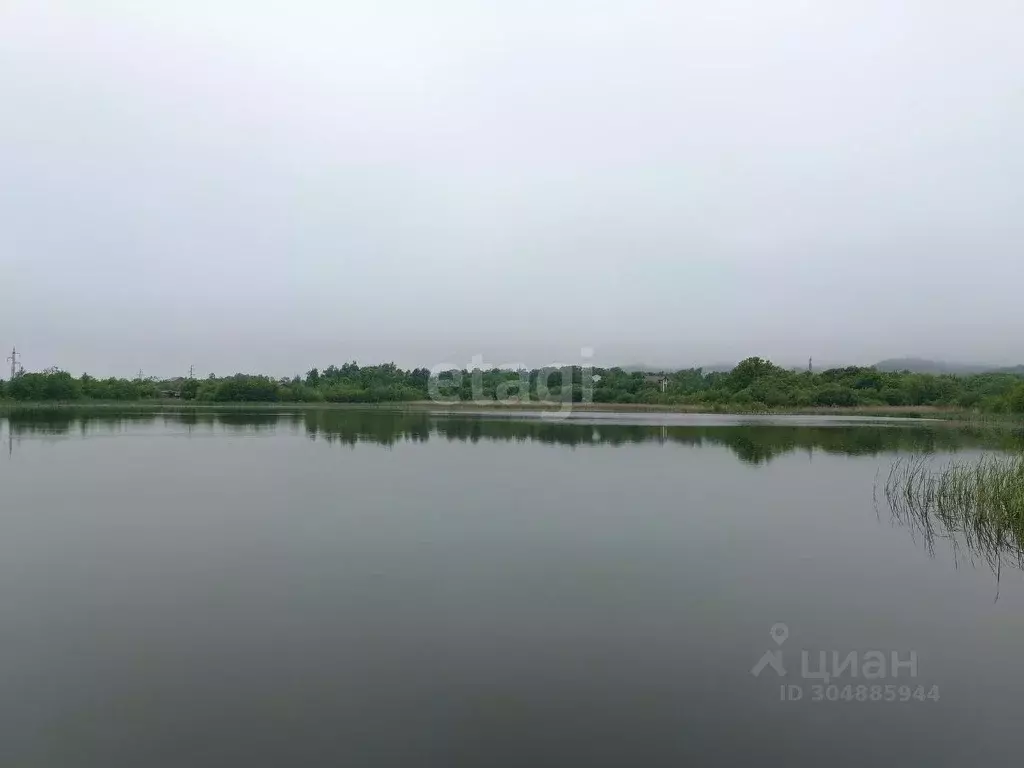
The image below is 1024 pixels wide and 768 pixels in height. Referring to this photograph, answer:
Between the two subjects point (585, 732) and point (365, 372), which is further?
point (365, 372)

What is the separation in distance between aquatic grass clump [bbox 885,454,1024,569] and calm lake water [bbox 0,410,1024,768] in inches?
17.7

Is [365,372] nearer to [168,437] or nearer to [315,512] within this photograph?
[168,437]

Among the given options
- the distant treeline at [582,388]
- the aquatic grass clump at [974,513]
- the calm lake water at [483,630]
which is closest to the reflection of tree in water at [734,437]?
the aquatic grass clump at [974,513]

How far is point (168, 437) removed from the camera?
2012cm

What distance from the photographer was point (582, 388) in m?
54.1

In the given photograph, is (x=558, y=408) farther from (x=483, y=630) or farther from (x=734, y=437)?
(x=483, y=630)

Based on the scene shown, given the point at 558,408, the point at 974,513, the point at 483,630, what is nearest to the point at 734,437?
the point at 974,513

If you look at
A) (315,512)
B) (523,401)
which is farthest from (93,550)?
(523,401)

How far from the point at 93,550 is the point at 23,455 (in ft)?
34.4

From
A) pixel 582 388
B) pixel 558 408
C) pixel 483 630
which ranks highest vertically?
pixel 582 388

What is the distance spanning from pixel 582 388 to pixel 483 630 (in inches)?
1961

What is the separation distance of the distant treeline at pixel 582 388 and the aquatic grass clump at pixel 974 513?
97.0 ft

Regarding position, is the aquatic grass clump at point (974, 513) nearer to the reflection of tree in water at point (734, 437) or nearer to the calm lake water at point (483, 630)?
the calm lake water at point (483, 630)

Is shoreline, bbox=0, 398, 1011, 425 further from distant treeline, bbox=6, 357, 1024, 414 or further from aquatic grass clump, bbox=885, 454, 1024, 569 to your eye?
aquatic grass clump, bbox=885, 454, 1024, 569
